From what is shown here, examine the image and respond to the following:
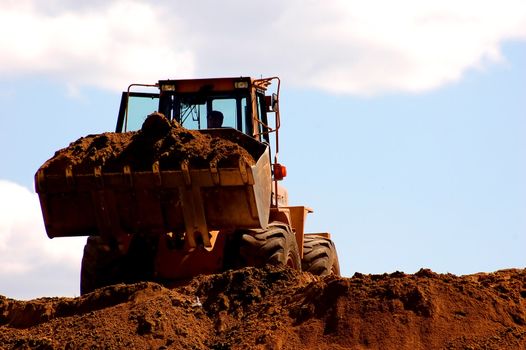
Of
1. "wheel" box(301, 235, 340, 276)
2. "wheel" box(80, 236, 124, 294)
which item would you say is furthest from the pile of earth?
"wheel" box(301, 235, 340, 276)

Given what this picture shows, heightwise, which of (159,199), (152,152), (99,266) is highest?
(152,152)

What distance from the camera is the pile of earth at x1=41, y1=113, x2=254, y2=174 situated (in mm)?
11773

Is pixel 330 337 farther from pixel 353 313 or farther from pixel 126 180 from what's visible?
pixel 126 180

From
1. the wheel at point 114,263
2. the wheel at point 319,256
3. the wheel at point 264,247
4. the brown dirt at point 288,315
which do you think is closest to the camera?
the brown dirt at point 288,315

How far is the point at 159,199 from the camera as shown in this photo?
12008mm

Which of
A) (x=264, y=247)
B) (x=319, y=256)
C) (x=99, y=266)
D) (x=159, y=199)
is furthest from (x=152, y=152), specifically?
(x=319, y=256)

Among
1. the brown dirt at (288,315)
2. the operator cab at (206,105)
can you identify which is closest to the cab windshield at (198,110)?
the operator cab at (206,105)

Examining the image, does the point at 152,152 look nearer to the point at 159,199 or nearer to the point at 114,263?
the point at 159,199

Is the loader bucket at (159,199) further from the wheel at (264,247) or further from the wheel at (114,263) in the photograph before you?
the wheel at (114,263)

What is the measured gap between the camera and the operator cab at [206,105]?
13945mm

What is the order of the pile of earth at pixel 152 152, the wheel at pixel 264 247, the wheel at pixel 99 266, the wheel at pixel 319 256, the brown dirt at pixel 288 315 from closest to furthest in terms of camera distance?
the brown dirt at pixel 288 315 → the pile of earth at pixel 152 152 → the wheel at pixel 264 247 → the wheel at pixel 99 266 → the wheel at pixel 319 256

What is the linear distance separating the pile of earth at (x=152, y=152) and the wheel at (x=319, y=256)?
12.4 ft

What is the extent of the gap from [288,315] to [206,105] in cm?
506

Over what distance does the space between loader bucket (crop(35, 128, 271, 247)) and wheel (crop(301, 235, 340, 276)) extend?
311 centimetres
